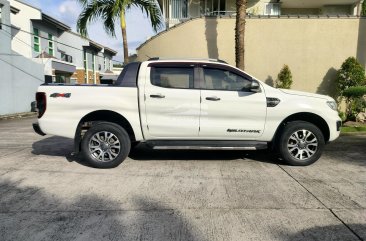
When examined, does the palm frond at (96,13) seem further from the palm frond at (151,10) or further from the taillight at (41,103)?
the taillight at (41,103)

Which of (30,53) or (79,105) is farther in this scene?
(30,53)

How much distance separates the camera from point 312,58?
42.9 feet

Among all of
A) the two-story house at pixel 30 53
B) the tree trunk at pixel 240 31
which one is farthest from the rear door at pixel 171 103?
the two-story house at pixel 30 53

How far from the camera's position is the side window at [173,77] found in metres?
6.35

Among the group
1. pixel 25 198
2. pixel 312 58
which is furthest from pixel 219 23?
pixel 25 198

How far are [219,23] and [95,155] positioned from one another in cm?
896

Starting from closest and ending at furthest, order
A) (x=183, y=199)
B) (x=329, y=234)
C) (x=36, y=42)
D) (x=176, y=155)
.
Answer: (x=329, y=234), (x=183, y=199), (x=176, y=155), (x=36, y=42)

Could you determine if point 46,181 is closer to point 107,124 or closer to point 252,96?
point 107,124

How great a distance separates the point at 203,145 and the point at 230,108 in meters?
0.81

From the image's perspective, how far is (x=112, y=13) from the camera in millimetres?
15844

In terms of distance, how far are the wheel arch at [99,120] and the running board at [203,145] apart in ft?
1.68

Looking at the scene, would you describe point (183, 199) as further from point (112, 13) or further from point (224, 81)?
point (112, 13)

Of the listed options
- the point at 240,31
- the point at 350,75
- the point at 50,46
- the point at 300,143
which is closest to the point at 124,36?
the point at 240,31

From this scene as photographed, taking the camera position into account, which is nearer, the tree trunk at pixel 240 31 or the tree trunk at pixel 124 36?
the tree trunk at pixel 240 31
